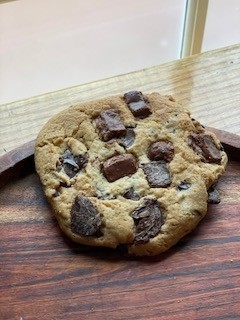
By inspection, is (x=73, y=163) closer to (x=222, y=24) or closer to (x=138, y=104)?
(x=138, y=104)

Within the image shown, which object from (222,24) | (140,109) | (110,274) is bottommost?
(222,24)

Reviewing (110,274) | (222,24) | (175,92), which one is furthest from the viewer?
(222,24)

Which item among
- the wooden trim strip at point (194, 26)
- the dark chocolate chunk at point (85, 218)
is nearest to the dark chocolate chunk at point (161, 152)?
the dark chocolate chunk at point (85, 218)

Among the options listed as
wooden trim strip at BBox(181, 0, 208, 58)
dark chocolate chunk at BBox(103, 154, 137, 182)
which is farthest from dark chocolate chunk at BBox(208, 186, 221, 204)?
wooden trim strip at BBox(181, 0, 208, 58)

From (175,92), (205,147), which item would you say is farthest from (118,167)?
(175,92)

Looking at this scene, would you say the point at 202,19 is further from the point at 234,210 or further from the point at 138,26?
the point at 234,210

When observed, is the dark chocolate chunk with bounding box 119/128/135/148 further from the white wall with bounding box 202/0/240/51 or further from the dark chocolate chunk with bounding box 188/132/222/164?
the white wall with bounding box 202/0/240/51

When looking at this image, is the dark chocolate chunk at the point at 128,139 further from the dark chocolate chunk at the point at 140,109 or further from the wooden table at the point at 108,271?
the wooden table at the point at 108,271

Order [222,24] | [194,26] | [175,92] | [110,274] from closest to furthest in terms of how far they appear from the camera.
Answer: [110,274], [175,92], [194,26], [222,24]
